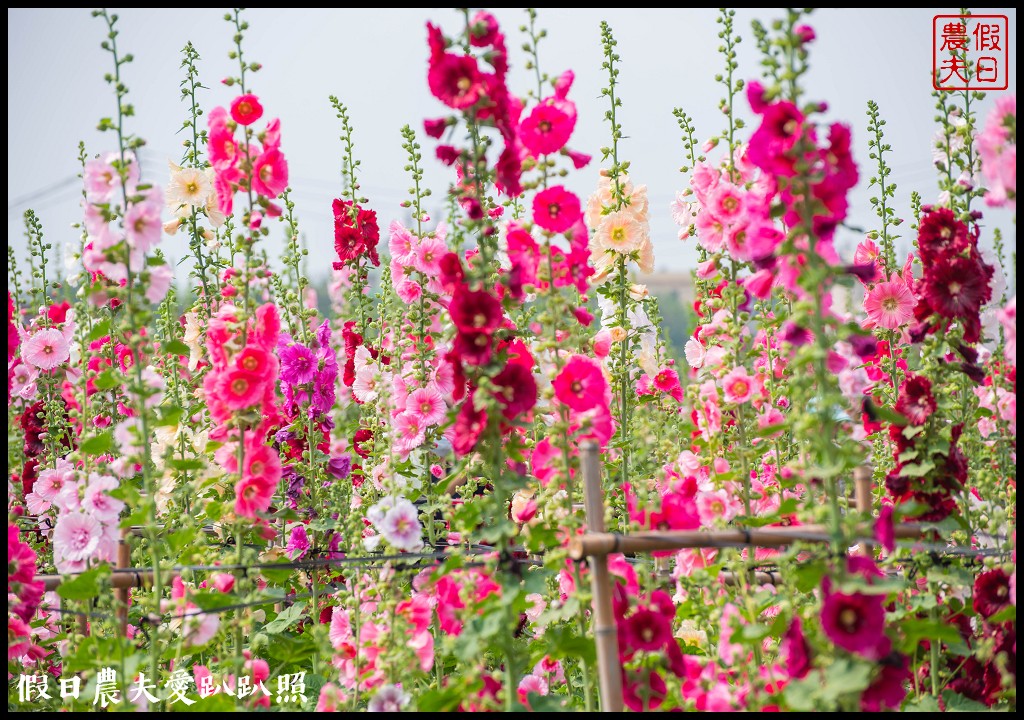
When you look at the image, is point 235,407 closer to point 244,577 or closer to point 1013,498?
point 244,577

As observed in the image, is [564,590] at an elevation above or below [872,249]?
below

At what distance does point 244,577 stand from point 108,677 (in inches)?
20.5

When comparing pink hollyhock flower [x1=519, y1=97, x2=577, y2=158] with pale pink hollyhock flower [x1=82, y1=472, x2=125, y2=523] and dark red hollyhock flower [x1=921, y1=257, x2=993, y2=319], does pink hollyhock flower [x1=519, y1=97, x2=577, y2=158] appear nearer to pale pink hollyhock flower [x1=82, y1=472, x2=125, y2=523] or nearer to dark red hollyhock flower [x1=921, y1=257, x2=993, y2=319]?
dark red hollyhock flower [x1=921, y1=257, x2=993, y2=319]

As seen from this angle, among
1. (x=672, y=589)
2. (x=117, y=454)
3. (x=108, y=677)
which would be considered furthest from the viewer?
(x=117, y=454)

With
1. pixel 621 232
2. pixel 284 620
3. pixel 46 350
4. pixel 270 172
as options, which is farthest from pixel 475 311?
pixel 46 350

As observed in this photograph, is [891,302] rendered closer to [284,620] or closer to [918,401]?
[918,401]

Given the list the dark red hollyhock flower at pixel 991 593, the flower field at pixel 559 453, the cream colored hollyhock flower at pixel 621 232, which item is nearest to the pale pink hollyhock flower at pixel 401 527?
the flower field at pixel 559 453

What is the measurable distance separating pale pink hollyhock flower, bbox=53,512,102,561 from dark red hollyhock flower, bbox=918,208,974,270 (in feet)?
9.18

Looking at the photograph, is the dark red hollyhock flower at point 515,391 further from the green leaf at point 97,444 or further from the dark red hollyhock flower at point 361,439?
the dark red hollyhock flower at point 361,439

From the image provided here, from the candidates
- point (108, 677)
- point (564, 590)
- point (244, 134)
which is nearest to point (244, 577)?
point (108, 677)

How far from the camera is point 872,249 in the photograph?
4172 mm

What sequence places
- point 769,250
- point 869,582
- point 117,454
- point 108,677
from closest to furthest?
point 869,582
point 769,250
point 108,677
point 117,454

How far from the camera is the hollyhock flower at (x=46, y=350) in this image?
4.70m

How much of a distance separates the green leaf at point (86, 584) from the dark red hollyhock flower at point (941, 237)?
2.75 m
